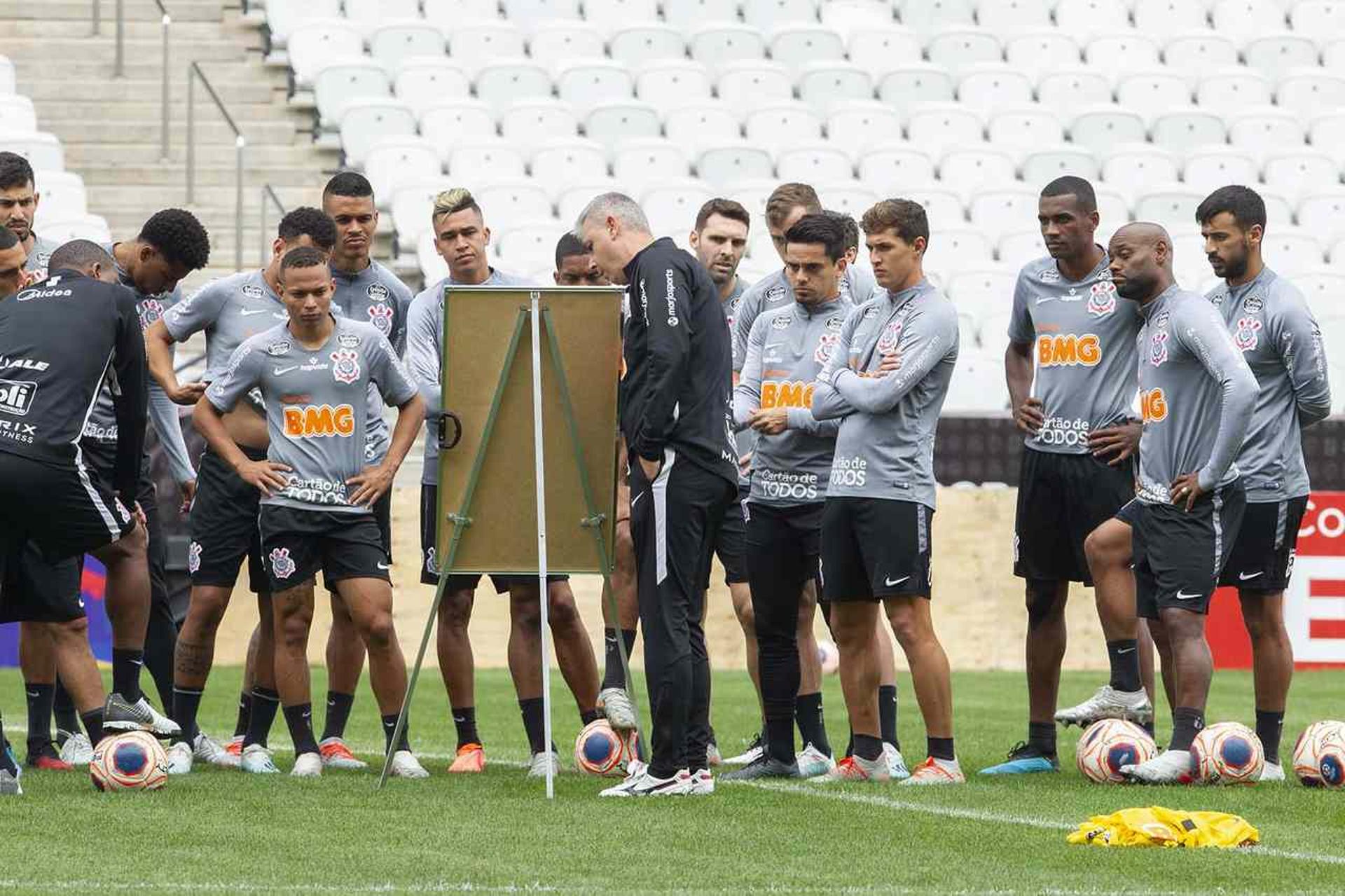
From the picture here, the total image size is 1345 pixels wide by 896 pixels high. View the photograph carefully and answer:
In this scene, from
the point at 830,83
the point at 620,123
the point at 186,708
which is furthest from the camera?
the point at 830,83

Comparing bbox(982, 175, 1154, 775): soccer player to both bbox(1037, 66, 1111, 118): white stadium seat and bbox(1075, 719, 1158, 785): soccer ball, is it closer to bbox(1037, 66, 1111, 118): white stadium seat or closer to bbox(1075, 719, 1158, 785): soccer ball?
bbox(1075, 719, 1158, 785): soccer ball

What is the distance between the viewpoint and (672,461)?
7.64 meters

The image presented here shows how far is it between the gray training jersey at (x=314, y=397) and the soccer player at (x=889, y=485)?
1851 millimetres

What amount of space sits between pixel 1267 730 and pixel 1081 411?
153 cm

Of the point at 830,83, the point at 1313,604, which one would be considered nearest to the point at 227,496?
the point at 1313,604

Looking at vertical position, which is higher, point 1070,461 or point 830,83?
point 830,83

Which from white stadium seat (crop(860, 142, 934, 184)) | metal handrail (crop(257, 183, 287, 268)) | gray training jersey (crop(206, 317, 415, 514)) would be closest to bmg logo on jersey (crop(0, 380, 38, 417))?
gray training jersey (crop(206, 317, 415, 514))

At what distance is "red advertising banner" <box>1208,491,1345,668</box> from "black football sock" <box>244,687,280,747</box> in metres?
7.78

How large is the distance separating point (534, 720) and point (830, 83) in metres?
12.5

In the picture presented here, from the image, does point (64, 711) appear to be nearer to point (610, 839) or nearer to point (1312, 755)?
point (610, 839)

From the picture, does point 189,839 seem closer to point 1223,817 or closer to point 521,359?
point 521,359

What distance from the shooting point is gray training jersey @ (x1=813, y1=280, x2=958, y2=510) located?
320 inches

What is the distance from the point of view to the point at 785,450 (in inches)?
347

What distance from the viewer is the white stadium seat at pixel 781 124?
19516 millimetres
